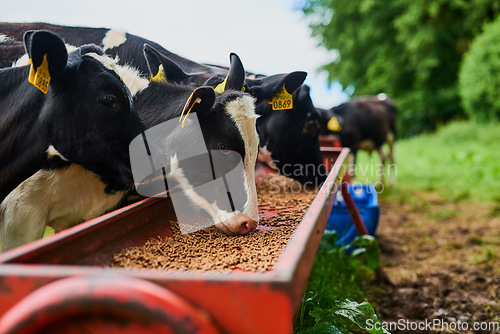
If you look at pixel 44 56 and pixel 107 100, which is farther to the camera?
pixel 107 100

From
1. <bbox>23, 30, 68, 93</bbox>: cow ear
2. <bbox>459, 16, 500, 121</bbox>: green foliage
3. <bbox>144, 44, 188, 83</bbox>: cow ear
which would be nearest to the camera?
<bbox>23, 30, 68, 93</bbox>: cow ear

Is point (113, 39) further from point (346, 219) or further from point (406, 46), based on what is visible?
point (406, 46)

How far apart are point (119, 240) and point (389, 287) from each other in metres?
2.40

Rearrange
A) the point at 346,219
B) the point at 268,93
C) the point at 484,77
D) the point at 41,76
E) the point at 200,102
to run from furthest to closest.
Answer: the point at 484,77, the point at 346,219, the point at 268,93, the point at 200,102, the point at 41,76

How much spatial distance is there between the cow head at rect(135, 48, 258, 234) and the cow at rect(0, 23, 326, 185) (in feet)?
0.98

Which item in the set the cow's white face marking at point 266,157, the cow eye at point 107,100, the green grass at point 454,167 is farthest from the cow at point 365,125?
the cow eye at point 107,100

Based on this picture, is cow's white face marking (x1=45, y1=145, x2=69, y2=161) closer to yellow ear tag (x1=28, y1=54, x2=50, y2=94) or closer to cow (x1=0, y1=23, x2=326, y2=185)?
yellow ear tag (x1=28, y1=54, x2=50, y2=94)

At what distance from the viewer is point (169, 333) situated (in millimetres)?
830

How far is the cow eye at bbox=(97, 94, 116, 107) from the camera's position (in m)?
2.02

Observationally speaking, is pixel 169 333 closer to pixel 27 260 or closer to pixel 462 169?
pixel 27 260

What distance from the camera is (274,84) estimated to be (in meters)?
3.20

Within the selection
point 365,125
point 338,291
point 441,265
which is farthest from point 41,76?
point 365,125

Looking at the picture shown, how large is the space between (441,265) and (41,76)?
354cm

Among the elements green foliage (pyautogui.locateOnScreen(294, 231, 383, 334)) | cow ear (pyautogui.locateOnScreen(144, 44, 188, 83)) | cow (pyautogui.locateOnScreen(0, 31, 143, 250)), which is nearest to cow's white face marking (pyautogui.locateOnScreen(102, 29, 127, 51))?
cow ear (pyautogui.locateOnScreen(144, 44, 188, 83))
